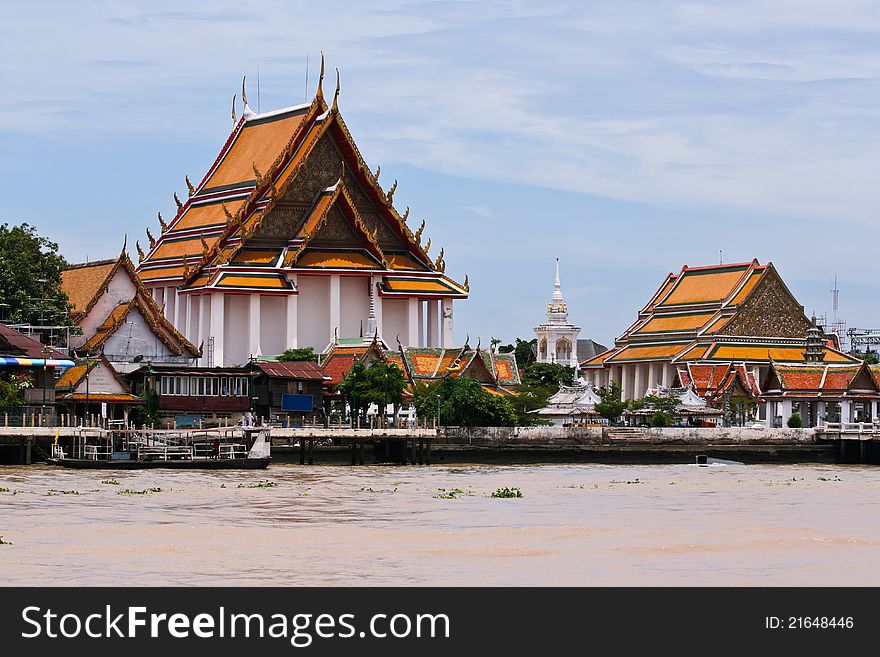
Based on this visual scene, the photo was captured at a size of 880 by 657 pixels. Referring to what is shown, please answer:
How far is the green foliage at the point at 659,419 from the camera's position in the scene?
249 ft

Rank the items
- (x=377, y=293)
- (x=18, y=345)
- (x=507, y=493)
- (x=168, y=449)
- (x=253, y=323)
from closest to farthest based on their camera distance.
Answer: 1. (x=507, y=493)
2. (x=168, y=449)
3. (x=18, y=345)
4. (x=253, y=323)
5. (x=377, y=293)

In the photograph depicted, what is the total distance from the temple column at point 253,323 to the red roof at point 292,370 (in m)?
13.7

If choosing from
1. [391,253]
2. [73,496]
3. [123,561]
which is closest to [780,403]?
[391,253]

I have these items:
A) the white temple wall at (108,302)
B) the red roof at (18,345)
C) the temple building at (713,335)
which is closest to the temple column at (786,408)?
the temple building at (713,335)

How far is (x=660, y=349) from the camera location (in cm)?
10556

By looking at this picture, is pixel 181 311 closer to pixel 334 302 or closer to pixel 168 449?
pixel 334 302

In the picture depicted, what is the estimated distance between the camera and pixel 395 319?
8800 cm

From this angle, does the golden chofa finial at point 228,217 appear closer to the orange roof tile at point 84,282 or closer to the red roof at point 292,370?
the orange roof tile at point 84,282

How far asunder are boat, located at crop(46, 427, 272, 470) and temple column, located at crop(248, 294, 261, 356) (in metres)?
24.3

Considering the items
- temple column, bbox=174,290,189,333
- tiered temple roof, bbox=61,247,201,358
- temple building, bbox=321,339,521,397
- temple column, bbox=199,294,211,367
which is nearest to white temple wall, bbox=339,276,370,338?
temple column, bbox=199,294,211,367

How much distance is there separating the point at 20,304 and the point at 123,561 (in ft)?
143

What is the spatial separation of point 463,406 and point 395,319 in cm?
2151

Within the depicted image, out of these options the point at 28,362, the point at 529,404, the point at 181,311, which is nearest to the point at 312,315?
the point at 181,311
